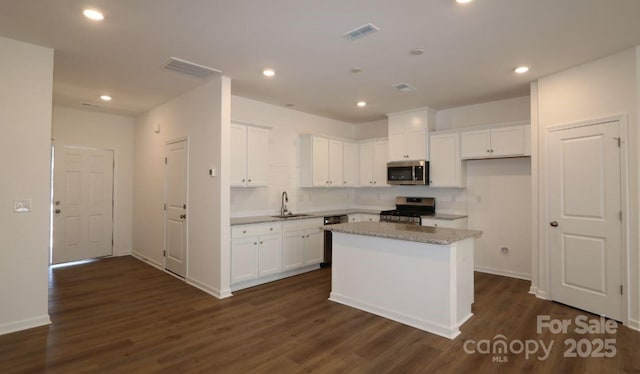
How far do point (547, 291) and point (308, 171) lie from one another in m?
3.77

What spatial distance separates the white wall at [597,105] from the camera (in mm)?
3182

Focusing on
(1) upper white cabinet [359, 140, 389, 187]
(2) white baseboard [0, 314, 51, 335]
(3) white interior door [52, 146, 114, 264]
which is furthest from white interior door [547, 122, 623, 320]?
(3) white interior door [52, 146, 114, 264]

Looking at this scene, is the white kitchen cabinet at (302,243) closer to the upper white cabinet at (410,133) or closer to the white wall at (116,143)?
the upper white cabinet at (410,133)

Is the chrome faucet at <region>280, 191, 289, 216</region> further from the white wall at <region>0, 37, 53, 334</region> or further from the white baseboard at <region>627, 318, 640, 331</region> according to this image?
the white baseboard at <region>627, 318, 640, 331</region>

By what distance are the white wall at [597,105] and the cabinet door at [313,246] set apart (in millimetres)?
2961

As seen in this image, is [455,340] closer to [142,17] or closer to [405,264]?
[405,264]

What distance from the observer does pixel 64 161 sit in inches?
226

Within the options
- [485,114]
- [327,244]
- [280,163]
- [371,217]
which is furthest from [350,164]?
[485,114]

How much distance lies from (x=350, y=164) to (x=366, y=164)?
32cm

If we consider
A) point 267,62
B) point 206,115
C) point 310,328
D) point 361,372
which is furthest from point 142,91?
point 361,372

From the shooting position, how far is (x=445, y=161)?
17.4ft

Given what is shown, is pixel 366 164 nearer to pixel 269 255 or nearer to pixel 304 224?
pixel 304 224

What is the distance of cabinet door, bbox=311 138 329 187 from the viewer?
18.7 feet

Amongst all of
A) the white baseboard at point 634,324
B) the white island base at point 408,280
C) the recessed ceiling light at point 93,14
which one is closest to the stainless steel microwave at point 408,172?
the white island base at point 408,280
